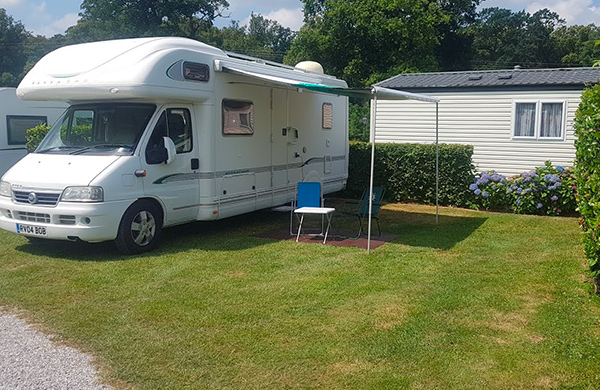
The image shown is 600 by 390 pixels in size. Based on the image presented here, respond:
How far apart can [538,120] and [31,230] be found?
40.6ft

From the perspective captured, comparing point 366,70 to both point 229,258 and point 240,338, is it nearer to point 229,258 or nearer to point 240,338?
point 229,258

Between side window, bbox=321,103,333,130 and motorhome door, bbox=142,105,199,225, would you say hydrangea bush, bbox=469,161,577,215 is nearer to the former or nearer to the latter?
side window, bbox=321,103,333,130

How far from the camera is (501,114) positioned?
15359 mm

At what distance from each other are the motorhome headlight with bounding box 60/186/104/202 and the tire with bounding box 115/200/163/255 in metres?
0.46

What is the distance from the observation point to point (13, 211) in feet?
23.8

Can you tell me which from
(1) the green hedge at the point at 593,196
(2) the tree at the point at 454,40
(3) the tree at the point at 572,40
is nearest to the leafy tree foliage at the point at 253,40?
(2) the tree at the point at 454,40

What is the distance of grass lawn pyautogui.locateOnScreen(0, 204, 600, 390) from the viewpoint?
400 centimetres

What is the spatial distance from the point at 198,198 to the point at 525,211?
6342mm

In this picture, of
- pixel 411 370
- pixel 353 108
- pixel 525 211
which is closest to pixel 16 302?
pixel 411 370

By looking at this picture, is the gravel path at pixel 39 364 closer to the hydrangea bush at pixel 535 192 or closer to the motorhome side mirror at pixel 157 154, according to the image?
the motorhome side mirror at pixel 157 154

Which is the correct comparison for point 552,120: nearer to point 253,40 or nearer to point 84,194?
point 84,194

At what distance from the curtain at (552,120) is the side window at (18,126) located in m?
12.8

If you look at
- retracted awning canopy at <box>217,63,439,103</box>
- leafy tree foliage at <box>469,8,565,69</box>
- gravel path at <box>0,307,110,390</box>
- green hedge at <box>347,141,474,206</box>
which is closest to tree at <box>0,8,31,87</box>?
leafy tree foliage at <box>469,8,565,69</box>

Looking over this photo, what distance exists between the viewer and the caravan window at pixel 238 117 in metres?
8.48
